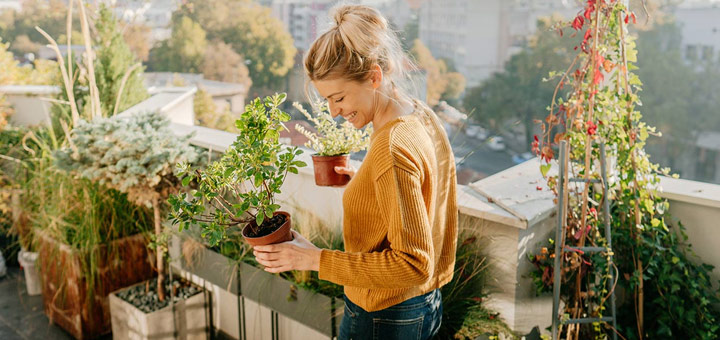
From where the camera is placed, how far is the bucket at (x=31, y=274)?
3.30m

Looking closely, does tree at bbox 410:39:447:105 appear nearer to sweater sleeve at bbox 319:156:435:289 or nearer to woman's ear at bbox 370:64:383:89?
woman's ear at bbox 370:64:383:89

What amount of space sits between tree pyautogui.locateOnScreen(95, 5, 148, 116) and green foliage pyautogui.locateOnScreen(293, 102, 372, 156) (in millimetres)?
2938

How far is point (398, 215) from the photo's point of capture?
102cm

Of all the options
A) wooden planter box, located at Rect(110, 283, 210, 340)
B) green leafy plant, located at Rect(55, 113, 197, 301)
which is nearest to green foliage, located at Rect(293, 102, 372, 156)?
green leafy plant, located at Rect(55, 113, 197, 301)

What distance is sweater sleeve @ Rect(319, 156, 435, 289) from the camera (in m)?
1.03

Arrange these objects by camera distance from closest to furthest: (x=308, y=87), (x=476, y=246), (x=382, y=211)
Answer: (x=382, y=211)
(x=308, y=87)
(x=476, y=246)


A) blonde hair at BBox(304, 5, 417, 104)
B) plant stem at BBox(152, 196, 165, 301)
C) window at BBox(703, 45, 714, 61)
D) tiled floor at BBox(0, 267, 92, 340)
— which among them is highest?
window at BBox(703, 45, 714, 61)

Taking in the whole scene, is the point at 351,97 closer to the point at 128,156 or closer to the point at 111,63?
the point at 128,156

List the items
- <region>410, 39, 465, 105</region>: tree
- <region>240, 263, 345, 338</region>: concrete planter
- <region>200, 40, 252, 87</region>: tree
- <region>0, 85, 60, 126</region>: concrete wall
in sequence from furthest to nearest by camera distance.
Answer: <region>200, 40, 252, 87</region>: tree < <region>410, 39, 465, 105</region>: tree < <region>0, 85, 60, 126</region>: concrete wall < <region>240, 263, 345, 338</region>: concrete planter

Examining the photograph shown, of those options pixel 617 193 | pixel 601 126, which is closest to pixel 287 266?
pixel 601 126

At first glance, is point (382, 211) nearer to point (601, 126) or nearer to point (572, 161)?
point (601, 126)

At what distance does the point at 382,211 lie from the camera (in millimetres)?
1076

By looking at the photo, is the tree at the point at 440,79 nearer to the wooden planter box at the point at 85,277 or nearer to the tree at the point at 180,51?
the tree at the point at 180,51

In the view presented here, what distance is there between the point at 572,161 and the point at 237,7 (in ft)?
134
